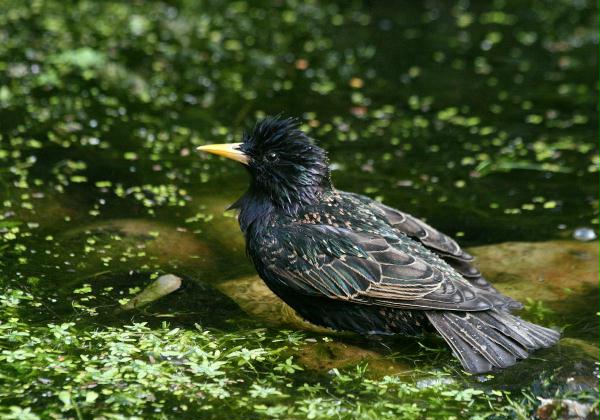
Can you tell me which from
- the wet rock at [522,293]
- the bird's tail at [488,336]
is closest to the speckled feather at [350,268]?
the bird's tail at [488,336]

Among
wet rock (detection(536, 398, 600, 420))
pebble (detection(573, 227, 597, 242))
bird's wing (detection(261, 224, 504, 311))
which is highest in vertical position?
pebble (detection(573, 227, 597, 242))

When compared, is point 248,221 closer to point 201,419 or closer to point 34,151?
point 201,419

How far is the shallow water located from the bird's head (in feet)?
2.57

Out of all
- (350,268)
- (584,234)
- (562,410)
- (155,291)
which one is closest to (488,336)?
(562,410)

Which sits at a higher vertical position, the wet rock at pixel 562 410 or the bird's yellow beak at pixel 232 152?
the bird's yellow beak at pixel 232 152

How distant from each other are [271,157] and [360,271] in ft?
3.41

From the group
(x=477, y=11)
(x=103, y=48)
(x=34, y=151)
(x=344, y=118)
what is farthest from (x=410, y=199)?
(x=477, y=11)

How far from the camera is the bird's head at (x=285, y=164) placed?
6336mm

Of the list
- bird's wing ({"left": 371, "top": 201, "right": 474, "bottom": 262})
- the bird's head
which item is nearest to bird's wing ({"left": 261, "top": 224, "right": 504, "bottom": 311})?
the bird's head

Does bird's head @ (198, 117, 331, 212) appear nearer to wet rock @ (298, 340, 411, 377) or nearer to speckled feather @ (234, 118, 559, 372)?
speckled feather @ (234, 118, 559, 372)

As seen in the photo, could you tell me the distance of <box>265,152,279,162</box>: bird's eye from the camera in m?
6.41

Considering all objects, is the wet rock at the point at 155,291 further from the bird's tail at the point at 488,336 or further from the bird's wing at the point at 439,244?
the bird's tail at the point at 488,336

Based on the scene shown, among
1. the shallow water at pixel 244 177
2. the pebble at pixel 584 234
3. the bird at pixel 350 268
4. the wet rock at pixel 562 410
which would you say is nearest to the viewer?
the wet rock at pixel 562 410

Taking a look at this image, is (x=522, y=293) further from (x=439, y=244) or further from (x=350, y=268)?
(x=350, y=268)
